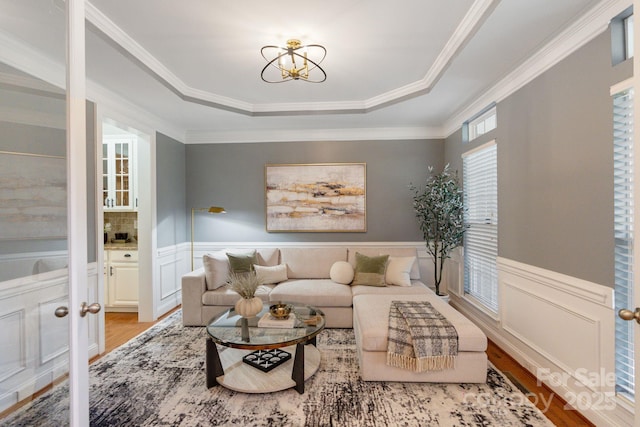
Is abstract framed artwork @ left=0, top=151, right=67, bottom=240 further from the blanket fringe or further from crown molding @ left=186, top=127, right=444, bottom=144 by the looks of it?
crown molding @ left=186, top=127, right=444, bottom=144

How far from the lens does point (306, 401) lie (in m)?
2.23

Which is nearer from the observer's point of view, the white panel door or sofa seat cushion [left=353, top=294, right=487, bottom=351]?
the white panel door

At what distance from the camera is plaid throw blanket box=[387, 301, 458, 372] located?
2.37 metres

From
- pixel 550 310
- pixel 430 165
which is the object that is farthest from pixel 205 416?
pixel 430 165

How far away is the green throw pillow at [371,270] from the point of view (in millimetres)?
3818

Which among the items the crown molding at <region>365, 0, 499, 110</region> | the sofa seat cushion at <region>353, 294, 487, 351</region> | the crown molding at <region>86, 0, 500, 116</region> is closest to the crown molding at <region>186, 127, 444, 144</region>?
the crown molding at <region>86, 0, 500, 116</region>

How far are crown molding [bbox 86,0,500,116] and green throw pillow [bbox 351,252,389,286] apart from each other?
192 cm

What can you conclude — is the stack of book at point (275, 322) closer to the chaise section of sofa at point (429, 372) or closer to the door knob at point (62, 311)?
the chaise section of sofa at point (429, 372)

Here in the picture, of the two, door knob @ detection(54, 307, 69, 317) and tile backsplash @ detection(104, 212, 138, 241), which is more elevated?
tile backsplash @ detection(104, 212, 138, 241)

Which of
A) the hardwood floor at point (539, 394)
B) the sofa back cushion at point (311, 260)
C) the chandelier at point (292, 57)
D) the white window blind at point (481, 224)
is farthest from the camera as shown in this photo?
the sofa back cushion at point (311, 260)

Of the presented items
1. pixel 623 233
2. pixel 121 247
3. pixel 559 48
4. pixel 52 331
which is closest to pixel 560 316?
pixel 623 233

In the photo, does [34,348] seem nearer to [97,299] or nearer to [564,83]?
[97,299]

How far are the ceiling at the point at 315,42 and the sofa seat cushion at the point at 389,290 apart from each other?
2.21 metres

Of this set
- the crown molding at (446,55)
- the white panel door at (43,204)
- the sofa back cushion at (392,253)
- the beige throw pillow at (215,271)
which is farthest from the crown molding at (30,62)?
the sofa back cushion at (392,253)
